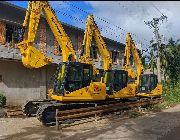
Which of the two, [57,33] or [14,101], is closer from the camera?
[57,33]

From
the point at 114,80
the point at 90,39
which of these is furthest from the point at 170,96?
the point at 90,39

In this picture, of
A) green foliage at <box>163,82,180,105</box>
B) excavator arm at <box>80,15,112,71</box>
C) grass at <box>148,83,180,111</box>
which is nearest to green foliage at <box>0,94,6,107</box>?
excavator arm at <box>80,15,112,71</box>

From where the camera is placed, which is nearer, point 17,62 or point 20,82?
point 17,62

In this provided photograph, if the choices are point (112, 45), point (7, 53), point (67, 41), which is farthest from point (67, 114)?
point (112, 45)

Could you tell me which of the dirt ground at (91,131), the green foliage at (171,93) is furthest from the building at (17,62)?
the green foliage at (171,93)

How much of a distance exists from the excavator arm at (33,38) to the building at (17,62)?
5.45 meters

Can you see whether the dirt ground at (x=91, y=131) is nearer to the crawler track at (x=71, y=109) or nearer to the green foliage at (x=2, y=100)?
the crawler track at (x=71, y=109)

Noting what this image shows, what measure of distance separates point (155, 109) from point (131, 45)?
6014 mm

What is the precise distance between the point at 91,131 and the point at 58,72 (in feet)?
15.1

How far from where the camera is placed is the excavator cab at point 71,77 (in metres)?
17.5

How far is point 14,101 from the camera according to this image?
2430 centimetres

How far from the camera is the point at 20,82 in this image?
25094 mm

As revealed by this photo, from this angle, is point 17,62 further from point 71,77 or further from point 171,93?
point 171,93

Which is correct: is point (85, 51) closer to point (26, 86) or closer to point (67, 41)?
point (67, 41)
